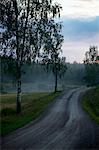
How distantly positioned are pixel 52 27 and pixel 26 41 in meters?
3.69

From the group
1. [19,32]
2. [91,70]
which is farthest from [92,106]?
[91,70]

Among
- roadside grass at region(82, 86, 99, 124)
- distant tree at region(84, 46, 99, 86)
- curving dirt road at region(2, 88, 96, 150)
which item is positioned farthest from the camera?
distant tree at region(84, 46, 99, 86)

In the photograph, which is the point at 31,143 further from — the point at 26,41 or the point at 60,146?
the point at 26,41

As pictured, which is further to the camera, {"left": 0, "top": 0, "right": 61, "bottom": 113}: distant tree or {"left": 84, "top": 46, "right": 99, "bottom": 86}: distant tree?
{"left": 84, "top": 46, "right": 99, "bottom": 86}: distant tree

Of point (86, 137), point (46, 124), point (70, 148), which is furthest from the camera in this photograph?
point (46, 124)

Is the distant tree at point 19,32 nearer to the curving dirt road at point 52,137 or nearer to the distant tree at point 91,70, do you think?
the curving dirt road at point 52,137

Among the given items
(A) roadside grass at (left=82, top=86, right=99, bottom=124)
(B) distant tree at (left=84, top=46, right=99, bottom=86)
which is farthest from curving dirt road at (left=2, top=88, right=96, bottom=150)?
(B) distant tree at (left=84, top=46, right=99, bottom=86)

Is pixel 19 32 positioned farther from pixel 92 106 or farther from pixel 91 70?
pixel 91 70

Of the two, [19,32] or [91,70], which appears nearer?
[19,32]

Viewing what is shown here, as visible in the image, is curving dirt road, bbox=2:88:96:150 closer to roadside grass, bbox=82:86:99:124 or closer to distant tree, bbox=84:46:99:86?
roadside grass, bbox=82:86:99:124

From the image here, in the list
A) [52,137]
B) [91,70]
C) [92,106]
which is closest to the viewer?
[52,137]

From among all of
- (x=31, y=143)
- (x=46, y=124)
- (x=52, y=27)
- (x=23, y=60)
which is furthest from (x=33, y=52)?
(x=31, y=143)

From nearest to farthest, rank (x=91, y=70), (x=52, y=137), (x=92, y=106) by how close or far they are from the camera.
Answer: (x=52, y=137) < (x=92, y=106) < (x=91, y=70)

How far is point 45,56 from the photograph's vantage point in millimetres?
41062
